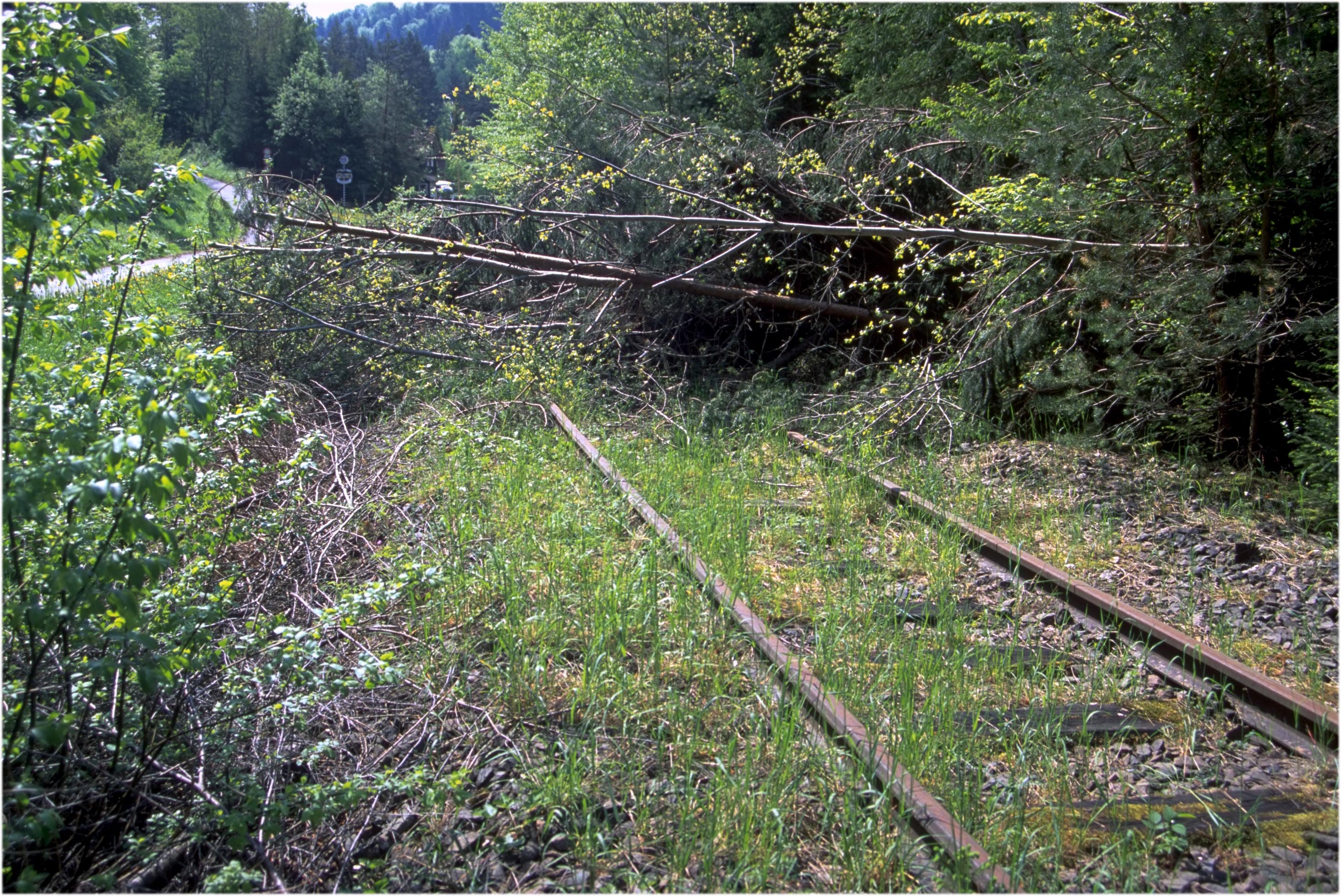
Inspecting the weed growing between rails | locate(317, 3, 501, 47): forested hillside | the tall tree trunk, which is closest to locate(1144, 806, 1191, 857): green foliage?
the weed growing between rails

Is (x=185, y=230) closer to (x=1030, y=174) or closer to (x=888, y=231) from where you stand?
(x=888, y=231)

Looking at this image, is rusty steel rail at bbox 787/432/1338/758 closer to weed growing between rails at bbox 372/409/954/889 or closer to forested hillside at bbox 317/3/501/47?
weed growing between rails at bbox 372/409/954/889

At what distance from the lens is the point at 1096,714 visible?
338 centimetres

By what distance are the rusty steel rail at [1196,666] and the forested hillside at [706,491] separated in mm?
33

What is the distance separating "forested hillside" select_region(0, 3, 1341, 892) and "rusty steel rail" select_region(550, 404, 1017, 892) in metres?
0.03

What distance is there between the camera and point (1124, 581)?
4.71m

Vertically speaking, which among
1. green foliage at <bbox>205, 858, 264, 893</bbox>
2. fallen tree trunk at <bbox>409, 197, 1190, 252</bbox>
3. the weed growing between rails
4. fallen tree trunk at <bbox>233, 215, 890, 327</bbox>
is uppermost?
fallen tree trunk at <bbox>409, 197, 1190, 252</bbox>

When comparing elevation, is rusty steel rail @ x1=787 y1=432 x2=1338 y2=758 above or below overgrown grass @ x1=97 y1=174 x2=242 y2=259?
below

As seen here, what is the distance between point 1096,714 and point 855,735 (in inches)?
43.1

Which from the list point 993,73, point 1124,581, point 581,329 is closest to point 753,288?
point 581,329

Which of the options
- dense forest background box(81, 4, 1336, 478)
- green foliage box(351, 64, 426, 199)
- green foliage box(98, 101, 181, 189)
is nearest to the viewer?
dense forest background box(81, 4, 1336, 478)

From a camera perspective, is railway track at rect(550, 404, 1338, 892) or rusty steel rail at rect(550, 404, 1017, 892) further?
railway track at rect(550, 404, 1338, 892)

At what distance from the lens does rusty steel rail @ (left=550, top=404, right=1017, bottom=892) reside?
7.94 ft

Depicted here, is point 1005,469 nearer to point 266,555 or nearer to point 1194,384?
point 1194,384
